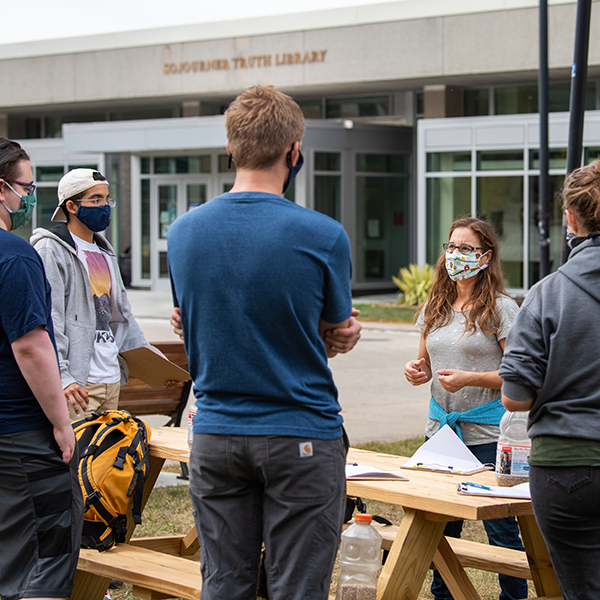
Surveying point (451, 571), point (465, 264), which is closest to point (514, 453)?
point (451, 571)

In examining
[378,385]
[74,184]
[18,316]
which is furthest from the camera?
[378,385]

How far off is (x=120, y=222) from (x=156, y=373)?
2618cm

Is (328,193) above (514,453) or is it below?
above

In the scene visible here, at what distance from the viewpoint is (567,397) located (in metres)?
→ 2.82

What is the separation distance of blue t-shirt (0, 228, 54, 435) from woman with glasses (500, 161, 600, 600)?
1.72 m

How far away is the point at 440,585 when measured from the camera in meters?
4.36

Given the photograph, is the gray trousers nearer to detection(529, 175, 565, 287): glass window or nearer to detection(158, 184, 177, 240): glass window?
detection(529, 175, 565, 287): glass window

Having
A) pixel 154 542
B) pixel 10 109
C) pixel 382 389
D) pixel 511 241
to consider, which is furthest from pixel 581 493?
pixel 10 109

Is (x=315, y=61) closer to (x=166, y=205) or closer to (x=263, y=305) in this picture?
(x=166, y=205)

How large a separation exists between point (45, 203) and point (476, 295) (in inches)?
1073

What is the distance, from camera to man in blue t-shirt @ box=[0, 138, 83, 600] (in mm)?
3221

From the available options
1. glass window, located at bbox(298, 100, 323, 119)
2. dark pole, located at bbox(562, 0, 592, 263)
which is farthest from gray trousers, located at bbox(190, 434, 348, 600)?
glass window, located at bbox(298, 100, 323, 119)

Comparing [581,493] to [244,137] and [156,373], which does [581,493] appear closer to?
[244,137]

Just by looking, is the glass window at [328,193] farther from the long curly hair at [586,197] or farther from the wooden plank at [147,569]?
the long curly hair at [586,197]
